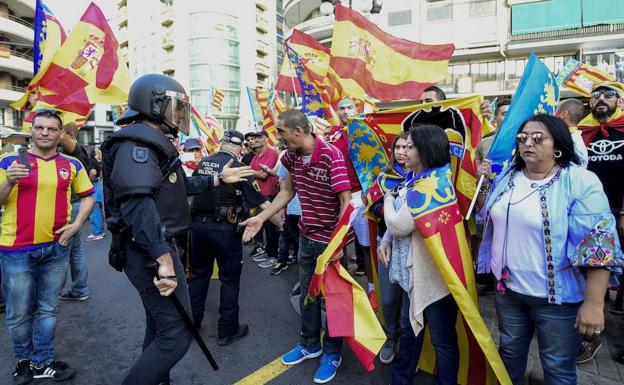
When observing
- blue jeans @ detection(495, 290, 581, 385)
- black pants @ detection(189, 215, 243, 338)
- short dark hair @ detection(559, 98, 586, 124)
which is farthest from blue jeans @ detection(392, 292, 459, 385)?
short dark hair @ detection(559, 98, 586, 124)

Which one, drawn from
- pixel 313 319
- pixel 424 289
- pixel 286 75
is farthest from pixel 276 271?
pixel 286 75

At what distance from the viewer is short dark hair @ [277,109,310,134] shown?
3.14 meters

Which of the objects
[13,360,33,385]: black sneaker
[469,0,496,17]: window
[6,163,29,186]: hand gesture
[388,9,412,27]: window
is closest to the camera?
[6,163,29,186]: hand gesture

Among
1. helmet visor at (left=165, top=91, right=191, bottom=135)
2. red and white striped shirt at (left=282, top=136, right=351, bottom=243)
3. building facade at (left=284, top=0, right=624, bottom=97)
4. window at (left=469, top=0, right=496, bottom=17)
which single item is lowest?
red and white striped shirt at (left=282, top=136, right=351, bottom=243)

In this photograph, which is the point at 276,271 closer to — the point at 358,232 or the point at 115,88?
the point at 358,232

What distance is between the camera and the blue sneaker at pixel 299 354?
331 cm

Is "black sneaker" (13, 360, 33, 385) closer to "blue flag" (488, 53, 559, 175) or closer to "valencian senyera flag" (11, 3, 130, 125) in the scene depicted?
"valencian senyera flag" (11, 3, 130, 125)

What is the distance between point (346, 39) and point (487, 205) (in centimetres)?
416

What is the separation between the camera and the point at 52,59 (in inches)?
193

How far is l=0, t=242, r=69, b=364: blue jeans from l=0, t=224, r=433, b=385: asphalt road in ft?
0.95

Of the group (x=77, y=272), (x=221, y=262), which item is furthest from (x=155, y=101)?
(x=77, y=272)

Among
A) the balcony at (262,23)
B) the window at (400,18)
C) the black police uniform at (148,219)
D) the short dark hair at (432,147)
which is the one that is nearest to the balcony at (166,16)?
the balcony at (262,23)

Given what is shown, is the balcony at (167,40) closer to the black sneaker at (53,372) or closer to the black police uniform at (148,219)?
the black sneaker at (53,372)

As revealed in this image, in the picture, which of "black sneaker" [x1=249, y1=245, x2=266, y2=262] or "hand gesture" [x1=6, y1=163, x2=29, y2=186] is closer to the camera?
"hand gesture" [x1=6, y1=163, x2=29, y2=186]
